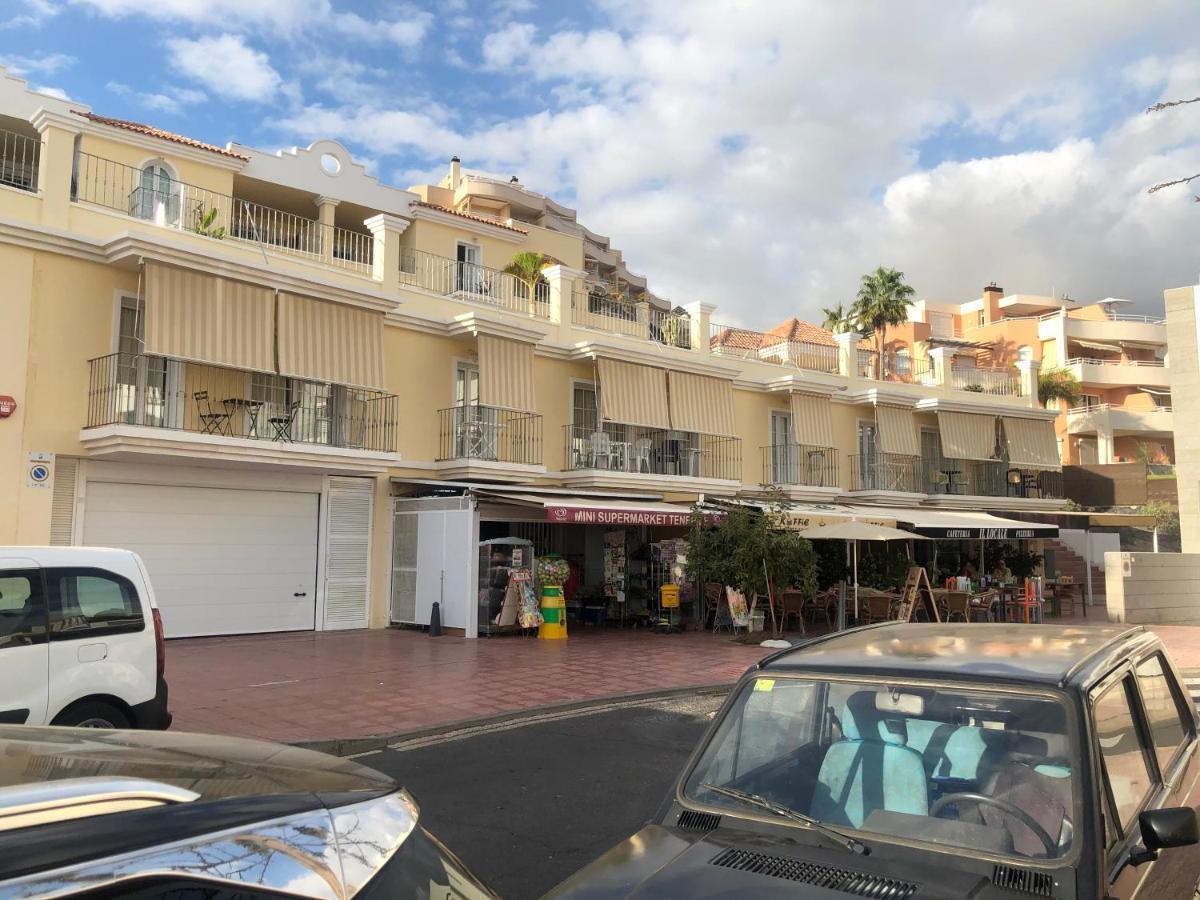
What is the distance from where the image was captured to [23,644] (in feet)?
20.7

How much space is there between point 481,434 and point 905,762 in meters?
16.5

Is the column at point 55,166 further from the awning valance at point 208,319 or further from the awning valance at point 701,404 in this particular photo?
the awning valance at point 701,404

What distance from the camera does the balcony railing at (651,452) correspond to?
21469mm

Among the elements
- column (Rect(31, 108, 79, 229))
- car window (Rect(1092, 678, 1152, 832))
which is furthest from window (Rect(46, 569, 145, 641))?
column (Rect(31, 108, 79, 229))

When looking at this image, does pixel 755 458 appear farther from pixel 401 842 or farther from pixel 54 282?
pixel 401 842

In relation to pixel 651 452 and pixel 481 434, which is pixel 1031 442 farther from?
pixel 481 434

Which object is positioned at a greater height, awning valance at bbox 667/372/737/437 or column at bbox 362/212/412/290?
column at bbox 362/212/412/290

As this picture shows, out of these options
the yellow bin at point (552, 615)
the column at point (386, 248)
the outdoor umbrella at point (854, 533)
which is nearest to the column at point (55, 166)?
the column at point (386, 248)

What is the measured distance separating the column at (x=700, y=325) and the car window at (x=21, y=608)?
19776 mm

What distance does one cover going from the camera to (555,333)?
70.8 ft

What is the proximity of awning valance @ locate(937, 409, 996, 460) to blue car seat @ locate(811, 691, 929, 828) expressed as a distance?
28.0 metres

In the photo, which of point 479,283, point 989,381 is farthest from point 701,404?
point 989,381

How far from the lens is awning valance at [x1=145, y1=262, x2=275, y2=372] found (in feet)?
47.3

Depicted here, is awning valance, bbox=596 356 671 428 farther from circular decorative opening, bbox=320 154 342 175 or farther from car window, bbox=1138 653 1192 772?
car window, bbox=1138 653 1192 772
